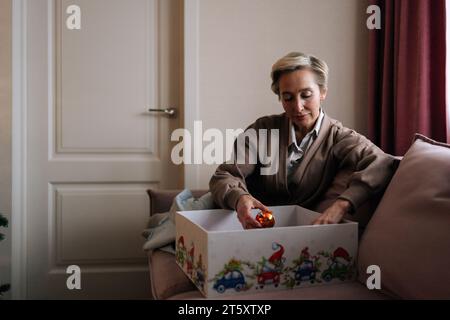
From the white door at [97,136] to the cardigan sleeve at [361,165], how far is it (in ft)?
3.84

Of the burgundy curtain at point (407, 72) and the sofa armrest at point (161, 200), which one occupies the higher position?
the burgundy curtain at point (407, 72)

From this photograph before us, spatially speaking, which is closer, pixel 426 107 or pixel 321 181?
pixel 321 181

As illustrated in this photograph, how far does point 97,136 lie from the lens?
222cm

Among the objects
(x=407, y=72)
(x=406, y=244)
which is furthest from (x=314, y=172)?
(x=407, y=72)

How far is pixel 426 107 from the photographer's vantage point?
6.12 ft

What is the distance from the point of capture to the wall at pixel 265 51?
7.30 feet

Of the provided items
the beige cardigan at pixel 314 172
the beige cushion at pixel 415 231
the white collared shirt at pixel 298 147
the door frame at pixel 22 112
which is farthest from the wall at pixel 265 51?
the beige cushion at pixel 415 231

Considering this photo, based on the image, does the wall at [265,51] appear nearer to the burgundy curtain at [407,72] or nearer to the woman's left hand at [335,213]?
the burgundy curtain at [407,72]

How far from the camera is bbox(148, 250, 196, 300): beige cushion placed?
1.09m

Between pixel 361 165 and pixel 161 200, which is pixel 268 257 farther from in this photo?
pixel 161 200

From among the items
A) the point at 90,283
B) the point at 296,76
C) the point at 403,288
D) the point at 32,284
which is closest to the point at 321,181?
the point at 296,76

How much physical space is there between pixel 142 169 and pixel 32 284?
796mm

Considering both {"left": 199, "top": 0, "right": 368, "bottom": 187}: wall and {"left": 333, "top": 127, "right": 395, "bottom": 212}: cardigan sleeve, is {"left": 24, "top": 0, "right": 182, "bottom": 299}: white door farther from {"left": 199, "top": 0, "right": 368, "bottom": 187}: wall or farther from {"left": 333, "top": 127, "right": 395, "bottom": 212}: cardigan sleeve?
{"left": 333, "top": 127, "right": 395, "bottom": 212}: cardigan sleeve
